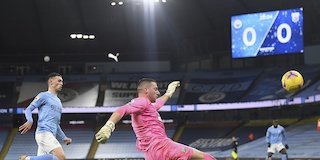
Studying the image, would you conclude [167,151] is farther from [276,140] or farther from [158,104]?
[276,140]

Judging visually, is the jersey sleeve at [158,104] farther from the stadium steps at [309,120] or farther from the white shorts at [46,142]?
the stadium steps at [309,120]

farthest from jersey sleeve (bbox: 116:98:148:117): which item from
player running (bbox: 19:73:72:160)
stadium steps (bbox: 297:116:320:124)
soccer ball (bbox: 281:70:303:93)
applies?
stadium steps (bbox: 297:116:320:124)

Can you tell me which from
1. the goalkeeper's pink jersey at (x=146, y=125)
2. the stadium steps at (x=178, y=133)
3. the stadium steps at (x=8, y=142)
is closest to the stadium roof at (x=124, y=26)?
the stadium steps at (x=178, y=133)

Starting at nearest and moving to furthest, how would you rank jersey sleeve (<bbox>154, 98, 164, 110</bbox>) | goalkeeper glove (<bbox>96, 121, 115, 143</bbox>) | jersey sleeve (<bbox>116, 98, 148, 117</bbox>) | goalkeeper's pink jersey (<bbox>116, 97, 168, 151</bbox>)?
goalkeeper glove (<bbox>96, 121, 115, 143</bbox>)
jersey sleeve (<bbox>116, 98, 148, 117</bbox>)
goalkeeper's pink jersey (<bbox>116, 97, 168, 151</bbox>)
jersey sleeve (<bbox>154, 98, 164, 110</bbox>)

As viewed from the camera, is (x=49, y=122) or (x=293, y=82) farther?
(x=293, y=82)

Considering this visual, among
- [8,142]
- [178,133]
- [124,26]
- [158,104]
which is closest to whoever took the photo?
[158,104]

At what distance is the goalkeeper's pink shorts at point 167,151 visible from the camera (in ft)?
24.5

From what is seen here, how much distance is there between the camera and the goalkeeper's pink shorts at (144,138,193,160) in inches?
294

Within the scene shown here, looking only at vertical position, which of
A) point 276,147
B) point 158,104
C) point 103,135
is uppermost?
point 158,104

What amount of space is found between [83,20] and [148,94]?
31997mm

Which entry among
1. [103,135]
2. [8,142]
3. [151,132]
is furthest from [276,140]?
[8,142]

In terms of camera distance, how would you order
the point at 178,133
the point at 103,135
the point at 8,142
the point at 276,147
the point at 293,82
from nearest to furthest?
the point at 103,135 < the point at 293,82 < the point at 276,147 < the point at 8,142 < the point at 178,133

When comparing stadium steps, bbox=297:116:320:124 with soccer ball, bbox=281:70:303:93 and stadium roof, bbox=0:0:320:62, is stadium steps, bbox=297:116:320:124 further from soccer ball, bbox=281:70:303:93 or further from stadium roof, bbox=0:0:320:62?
soccer ball, bbox=281:70:303:93

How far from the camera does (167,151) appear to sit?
24.5 feet
